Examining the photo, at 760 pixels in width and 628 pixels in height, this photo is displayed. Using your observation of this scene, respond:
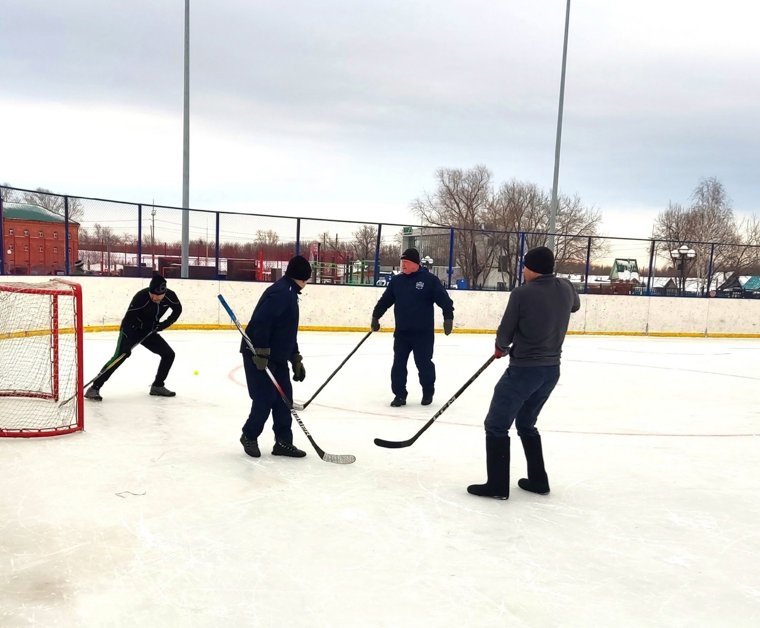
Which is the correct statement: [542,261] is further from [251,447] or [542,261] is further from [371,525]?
[251,447]

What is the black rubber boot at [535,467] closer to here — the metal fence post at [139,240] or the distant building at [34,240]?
the distant building at [34,240]

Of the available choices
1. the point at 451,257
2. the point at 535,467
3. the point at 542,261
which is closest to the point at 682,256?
the point at 451,257

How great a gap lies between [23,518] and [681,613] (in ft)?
9.89

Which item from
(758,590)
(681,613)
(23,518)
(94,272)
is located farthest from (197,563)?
(94,272)

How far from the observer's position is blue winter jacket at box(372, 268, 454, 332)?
20.6 ft

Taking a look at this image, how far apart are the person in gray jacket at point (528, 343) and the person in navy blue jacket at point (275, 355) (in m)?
1.40

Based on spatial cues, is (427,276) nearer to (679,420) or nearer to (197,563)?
(679,420)

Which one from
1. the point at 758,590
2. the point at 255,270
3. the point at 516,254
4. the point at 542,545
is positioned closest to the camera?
the point at 758,590

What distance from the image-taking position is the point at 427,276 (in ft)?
21.1

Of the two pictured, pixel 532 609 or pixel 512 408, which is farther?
pixel 512 408

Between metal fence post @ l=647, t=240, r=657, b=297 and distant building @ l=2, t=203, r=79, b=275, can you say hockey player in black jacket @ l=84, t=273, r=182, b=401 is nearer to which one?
distant building @ l=2, t=203, r=79, b=275

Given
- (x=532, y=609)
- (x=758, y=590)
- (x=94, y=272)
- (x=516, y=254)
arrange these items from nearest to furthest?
(x=532, y=609)
(x=758, y=590)
(x=94, y=272)
(x=516, y=254)

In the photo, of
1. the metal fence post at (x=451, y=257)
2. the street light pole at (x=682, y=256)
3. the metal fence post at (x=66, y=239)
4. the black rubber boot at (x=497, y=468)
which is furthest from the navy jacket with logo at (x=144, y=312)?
the street light pole at (x=682, y=256)

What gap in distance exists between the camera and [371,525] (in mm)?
3301
